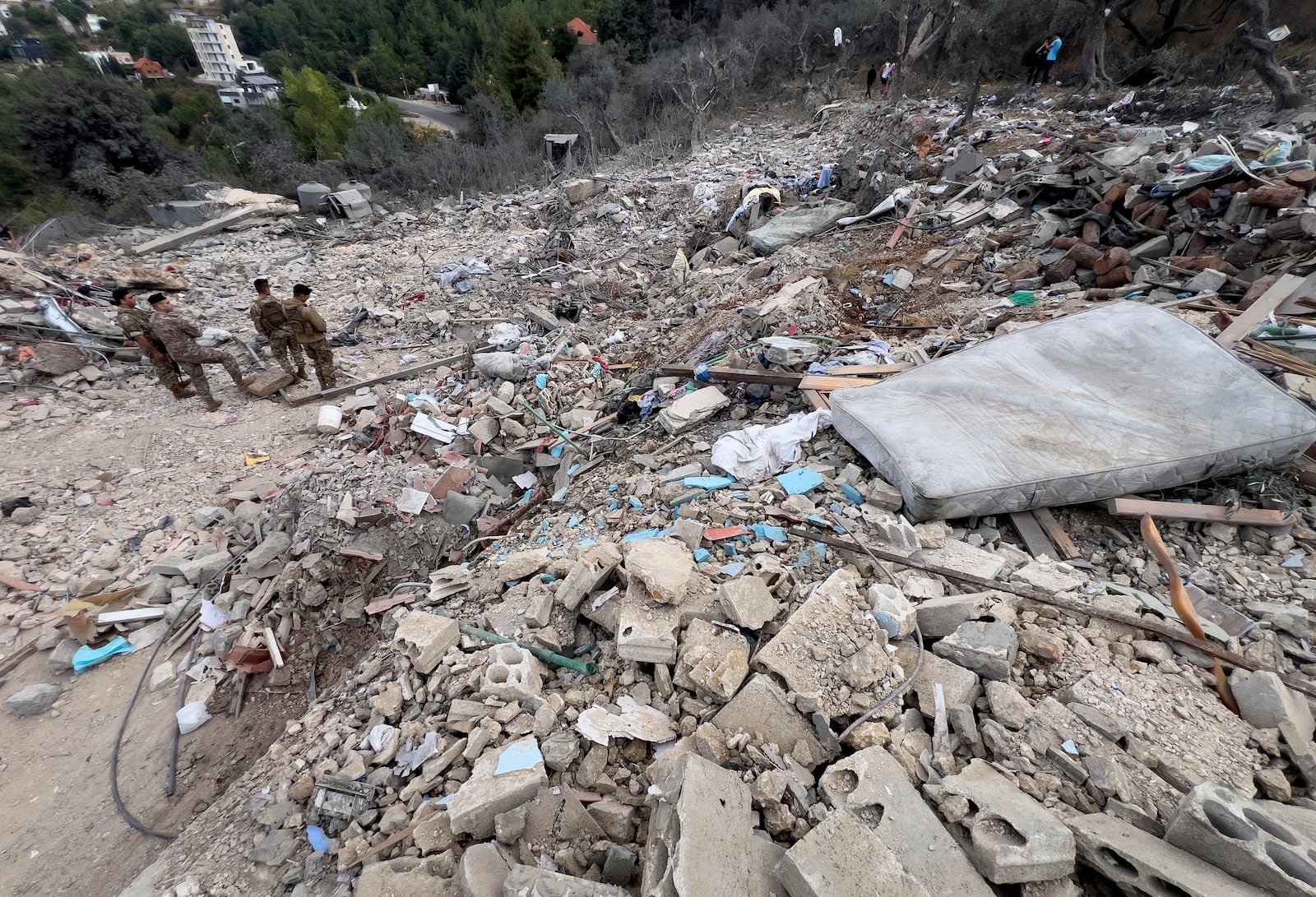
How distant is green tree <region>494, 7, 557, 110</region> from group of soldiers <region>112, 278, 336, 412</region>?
71.8 feet

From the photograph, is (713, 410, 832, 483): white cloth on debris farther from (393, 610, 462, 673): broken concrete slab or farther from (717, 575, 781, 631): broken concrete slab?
(393, 610, 462, 673): broken concrete slab

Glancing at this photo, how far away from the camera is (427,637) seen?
284 cm

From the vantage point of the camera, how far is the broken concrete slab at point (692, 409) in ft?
14.3

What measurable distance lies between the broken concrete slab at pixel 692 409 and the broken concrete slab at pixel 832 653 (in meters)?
2.10

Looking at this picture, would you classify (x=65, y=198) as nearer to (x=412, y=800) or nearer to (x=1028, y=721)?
(x=412, y=800)

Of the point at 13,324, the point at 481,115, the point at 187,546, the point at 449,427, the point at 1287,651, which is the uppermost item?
the point at 481,115

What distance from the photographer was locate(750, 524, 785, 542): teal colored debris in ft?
9.82

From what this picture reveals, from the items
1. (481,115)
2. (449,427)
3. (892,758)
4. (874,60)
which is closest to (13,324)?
(449,427)

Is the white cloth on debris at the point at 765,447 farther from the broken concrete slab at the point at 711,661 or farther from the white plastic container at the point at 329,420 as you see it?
the white plastic container at the point at 329,420

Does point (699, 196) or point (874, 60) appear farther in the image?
point (874, 60)

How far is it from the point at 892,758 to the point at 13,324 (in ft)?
33.7

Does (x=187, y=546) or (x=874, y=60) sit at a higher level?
(x=874, y=60)

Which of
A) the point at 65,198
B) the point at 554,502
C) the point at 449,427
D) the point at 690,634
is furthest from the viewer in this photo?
the point at 65,198

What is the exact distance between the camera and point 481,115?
856 inches
